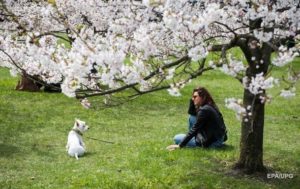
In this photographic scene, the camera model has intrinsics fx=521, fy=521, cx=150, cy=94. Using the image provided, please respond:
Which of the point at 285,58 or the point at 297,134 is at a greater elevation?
the point at 285,58

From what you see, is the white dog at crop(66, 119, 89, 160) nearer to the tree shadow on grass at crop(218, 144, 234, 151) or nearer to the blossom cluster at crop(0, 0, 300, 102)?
the blossom cluster at crop(0, 0, 300, 102)

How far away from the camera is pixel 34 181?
9.61m

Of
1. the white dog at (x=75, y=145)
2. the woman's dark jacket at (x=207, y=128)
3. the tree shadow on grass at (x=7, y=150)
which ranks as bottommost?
the tree shadow on grass at (x=7, y=150)

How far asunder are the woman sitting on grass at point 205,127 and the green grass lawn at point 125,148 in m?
0.29

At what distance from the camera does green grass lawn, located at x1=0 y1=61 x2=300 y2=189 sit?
9422 mm

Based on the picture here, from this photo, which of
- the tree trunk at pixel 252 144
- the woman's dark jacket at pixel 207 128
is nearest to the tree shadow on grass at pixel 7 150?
the woman's dark jacket at pixel 207 128

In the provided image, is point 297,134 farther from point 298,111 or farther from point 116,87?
point 116,87

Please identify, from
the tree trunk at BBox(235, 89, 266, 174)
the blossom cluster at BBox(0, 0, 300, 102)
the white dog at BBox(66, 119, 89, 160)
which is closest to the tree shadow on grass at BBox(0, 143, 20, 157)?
the white dog at BBox(66, 119, 89, 160)

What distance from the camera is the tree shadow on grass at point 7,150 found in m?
11.5

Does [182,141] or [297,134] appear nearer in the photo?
[182,141]

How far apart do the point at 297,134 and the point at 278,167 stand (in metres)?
4.02

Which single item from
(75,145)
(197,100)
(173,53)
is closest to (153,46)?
(173,53)

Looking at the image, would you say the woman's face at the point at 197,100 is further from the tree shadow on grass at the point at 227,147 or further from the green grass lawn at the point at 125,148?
the tree shadow on grass at the point at 227,147

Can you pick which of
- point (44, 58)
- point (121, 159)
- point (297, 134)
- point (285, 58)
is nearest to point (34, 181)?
point (121, 159)
